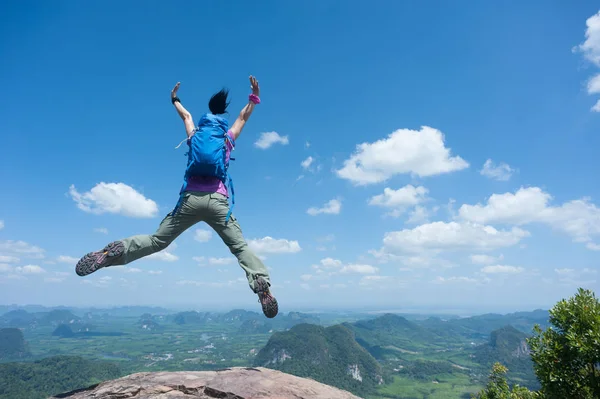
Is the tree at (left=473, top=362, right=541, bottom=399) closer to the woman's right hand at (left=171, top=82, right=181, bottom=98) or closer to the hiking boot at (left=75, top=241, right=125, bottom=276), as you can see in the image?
the hiking boot at (left=75, top=241, right=125, bottom=276)

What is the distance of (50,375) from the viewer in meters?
167

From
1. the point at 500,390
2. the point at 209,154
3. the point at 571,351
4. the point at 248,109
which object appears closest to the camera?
the point at 209,154

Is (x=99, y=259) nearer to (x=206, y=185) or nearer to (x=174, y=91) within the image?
(x=206, y=185)

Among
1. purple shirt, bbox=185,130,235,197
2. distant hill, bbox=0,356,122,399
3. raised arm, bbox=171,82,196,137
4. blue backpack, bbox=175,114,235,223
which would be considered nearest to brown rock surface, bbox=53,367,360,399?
blue backpack, bbox=175,114,235,223

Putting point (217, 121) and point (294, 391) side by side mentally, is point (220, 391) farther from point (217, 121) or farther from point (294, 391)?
point (217, 121)

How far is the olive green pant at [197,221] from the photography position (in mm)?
4934

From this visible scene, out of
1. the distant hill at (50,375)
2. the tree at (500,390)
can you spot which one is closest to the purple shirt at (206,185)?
the tree at (500,390)

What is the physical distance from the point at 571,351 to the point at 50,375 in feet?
746

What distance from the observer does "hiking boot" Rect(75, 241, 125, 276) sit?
14.6 feet

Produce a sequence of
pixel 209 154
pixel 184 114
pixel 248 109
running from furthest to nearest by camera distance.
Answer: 1. pixel 184 114
2. pixel 248 109
3. pixel 209 154

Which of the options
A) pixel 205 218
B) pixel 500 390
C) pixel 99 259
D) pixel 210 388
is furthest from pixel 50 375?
pixel 205 218

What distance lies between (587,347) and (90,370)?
729 feet

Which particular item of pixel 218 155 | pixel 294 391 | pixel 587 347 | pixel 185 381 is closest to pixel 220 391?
pixel 185 381

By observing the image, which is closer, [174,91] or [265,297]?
[265,297]
